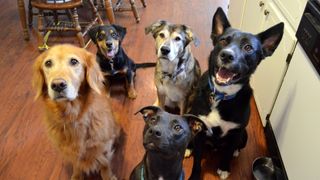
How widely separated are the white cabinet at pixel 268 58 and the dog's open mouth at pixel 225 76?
521mm

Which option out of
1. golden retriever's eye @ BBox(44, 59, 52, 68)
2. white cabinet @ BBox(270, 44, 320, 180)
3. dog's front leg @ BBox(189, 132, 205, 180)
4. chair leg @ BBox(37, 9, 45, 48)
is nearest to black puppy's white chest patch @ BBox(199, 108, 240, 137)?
dog's front leg @ BBox(189, 132, 205, 180)

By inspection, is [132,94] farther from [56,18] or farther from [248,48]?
[56,18]

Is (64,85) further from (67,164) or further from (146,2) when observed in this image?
(146,2)

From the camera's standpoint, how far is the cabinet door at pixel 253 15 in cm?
221

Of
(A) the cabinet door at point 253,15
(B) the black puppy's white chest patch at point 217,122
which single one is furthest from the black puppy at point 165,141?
(A) the cabinet door at point 253,15

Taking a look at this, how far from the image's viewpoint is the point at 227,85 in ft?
4.85

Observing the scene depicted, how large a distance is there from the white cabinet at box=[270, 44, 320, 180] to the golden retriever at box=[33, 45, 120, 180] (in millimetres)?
1019

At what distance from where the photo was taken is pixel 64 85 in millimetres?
1342

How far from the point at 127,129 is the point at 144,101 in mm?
345

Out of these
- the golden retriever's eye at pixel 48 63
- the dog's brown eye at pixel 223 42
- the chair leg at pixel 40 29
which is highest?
the dog's brown eye at pixel 223 42

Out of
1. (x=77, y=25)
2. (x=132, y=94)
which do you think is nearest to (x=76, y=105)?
(x=132, y=94)

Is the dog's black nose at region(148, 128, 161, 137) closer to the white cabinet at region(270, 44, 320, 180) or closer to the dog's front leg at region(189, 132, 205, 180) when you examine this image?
→ the dog's front leg at region(189, 132, 205, 180)

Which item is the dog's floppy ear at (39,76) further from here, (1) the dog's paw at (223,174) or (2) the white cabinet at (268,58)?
(2) the white cabinet at (268,58)

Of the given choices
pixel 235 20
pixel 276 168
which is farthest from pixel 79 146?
pixel 235 20
